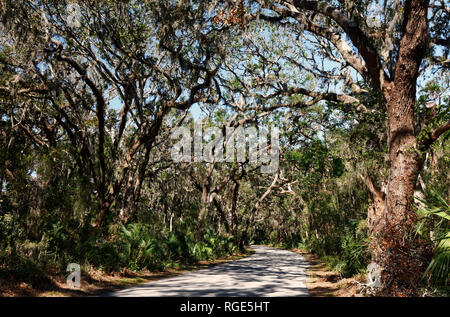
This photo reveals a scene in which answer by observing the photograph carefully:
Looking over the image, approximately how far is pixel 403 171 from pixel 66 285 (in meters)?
8.30

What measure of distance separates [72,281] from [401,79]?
9.14 m

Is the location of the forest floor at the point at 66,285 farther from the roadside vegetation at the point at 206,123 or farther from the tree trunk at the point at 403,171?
the tree trunk at the point at 403,171

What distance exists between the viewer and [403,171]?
751 centimetres

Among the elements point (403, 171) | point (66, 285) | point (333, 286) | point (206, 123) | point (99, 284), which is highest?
point (206, 123)

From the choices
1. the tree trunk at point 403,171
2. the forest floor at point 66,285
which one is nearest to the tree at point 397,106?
the tree trunk at point 403,171

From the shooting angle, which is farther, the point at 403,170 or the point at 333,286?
the point at 333,286

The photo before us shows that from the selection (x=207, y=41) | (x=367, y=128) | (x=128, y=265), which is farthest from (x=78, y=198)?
(x=367, y=128)

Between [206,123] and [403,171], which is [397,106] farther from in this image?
[206,123]

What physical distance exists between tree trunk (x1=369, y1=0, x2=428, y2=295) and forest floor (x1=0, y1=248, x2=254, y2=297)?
6.50m

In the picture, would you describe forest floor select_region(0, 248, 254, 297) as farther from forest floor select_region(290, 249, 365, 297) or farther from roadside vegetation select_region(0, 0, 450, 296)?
forest floor select_region(290, 249, 365, 297)

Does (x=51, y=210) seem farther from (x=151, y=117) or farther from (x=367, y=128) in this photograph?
(x=367, y=128)

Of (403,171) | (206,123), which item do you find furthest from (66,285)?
(206,123)

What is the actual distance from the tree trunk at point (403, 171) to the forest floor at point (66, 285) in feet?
21.3

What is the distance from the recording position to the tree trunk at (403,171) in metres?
6.62
